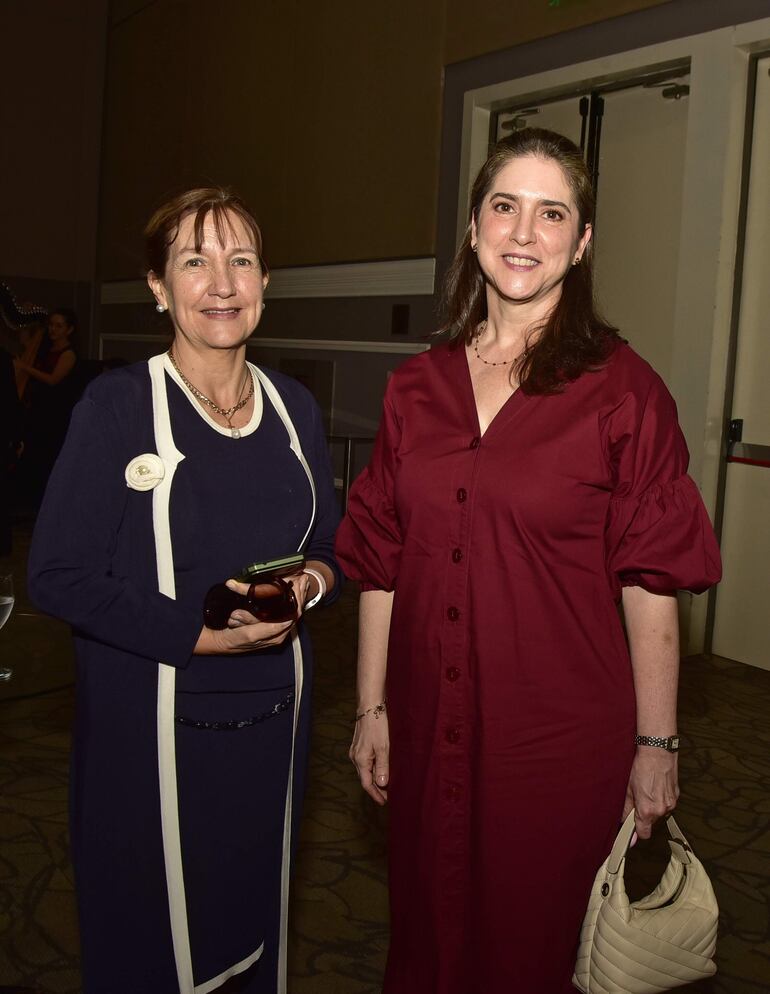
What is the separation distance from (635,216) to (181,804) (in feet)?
14.0

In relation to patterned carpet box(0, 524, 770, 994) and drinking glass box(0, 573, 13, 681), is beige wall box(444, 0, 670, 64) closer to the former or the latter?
patterned carpet box(0, 524, 770, 994)

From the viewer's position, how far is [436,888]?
1.62 metres

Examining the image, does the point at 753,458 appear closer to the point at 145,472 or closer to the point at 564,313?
the point at 564,313

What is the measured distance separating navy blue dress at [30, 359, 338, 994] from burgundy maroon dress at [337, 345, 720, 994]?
0.89 feet

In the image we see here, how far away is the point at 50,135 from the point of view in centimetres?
987

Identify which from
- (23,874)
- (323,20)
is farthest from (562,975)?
(323,20)

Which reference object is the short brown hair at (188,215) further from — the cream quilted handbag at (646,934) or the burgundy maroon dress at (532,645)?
the cream quilted handbag at (646,934)

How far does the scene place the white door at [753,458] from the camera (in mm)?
4551

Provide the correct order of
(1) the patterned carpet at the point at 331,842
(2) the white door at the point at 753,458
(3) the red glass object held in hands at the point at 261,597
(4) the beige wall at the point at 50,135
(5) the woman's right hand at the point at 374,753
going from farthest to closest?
(4) the beige wall at the point at 50,135 → (2) the white door at the point at 753,458 → (1) the patterned carpet at the point at 331,842 → (5) the woman's right hand at the point at 374,753 → (3) the red glass object held in hands at the point at 261,597

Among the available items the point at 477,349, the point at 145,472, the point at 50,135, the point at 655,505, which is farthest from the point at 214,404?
the point at 50,135

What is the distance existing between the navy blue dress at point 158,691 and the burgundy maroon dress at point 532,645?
0.27 meters

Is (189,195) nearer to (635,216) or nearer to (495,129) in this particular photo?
(635,216)

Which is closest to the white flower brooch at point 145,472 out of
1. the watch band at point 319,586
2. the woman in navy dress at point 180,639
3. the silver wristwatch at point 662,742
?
the woman in navy dress at point 180,639

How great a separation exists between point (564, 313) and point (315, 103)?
225 inches
